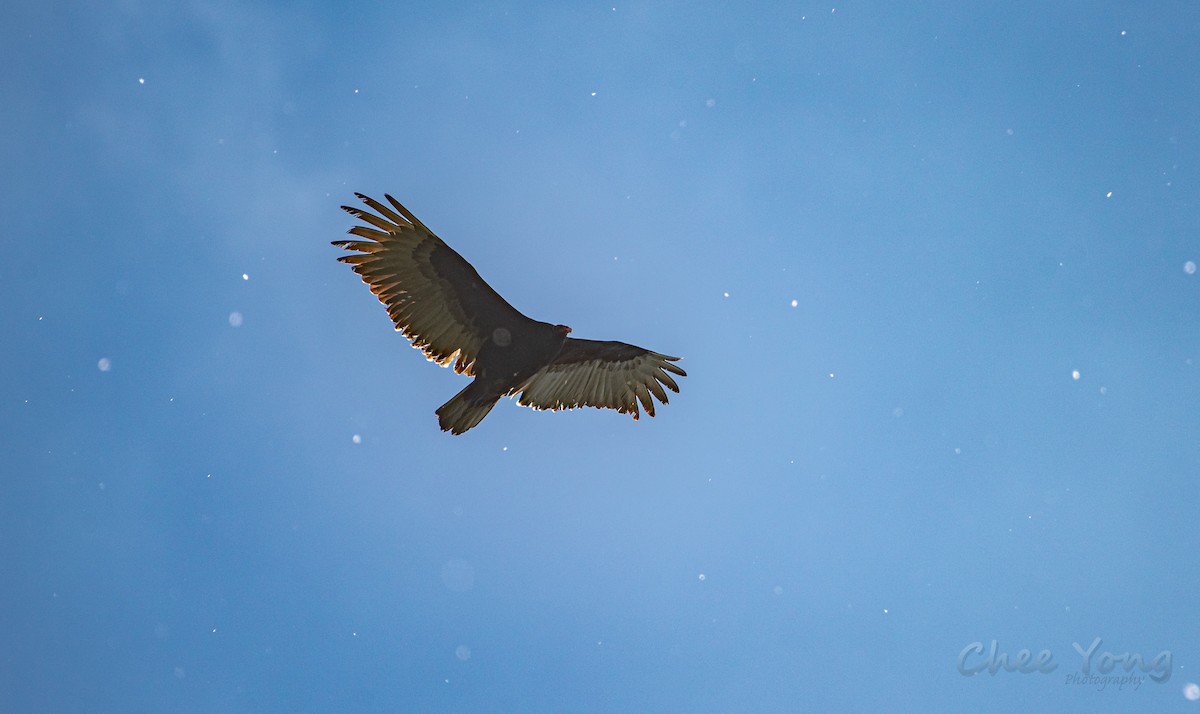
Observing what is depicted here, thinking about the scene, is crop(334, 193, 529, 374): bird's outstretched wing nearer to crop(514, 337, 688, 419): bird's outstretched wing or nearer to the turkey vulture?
the turkey vulture

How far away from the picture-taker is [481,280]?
1038 cm

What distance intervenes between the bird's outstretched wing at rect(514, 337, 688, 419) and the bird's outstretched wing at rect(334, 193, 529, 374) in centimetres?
100

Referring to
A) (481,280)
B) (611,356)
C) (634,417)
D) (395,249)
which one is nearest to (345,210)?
(395,249)

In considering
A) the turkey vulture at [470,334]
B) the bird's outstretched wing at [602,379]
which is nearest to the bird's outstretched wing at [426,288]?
the turkey vulture at [470,334]

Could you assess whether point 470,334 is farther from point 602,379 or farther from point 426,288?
point 602,379

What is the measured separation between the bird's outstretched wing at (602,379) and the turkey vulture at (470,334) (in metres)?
0.01

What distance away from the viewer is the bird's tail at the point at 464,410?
1050 centimetres

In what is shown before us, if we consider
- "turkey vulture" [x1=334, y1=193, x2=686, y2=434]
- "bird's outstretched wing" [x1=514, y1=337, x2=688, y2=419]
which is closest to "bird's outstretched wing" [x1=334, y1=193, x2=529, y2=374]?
"turkey vulture" [x1=334, y1=193, x2=686, y2=434]

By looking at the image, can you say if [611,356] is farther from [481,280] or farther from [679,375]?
[481,280]

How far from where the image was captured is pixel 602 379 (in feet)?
38.7

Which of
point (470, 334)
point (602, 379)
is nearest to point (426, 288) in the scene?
point (470, 334)

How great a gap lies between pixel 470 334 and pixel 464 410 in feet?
3.06

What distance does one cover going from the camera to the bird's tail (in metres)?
10.5

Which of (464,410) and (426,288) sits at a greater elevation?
(426,288)
